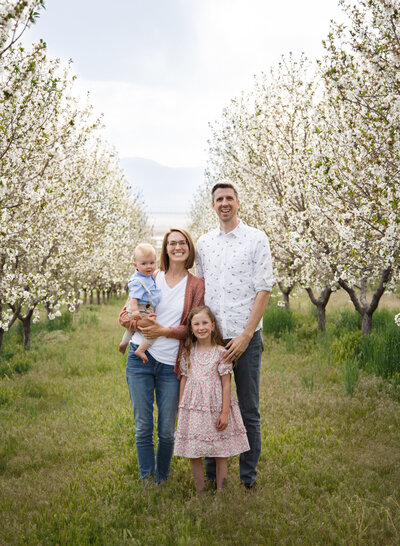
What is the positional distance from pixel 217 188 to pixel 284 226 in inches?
259

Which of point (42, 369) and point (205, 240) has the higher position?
point (205, 240)

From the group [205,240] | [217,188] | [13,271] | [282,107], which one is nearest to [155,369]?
[205,240]

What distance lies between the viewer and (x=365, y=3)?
196 inches

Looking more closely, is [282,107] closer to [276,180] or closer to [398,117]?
[276,180]

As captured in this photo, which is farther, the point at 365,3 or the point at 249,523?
the point at 365,3

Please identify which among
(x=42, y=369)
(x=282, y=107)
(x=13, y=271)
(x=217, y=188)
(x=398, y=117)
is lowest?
(x=42, y=369)

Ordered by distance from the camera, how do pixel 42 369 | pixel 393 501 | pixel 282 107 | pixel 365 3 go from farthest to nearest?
1. pixel 282 107
2. pixel 42 369
3. pixel 365 3
4. pixel 393 501

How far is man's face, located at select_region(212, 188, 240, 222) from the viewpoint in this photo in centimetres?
392

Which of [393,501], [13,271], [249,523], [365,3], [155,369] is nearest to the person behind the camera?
[249,523]

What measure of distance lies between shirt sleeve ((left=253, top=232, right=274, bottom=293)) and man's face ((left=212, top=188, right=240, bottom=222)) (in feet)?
A: 1.15

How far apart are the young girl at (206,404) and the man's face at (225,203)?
872mm

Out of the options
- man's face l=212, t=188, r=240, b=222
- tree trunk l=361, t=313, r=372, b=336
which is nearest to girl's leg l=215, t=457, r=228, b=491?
man's face l=212, t=188, r=240, b=222

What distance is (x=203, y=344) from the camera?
3.96m

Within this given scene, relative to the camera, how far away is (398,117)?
16.5ft
